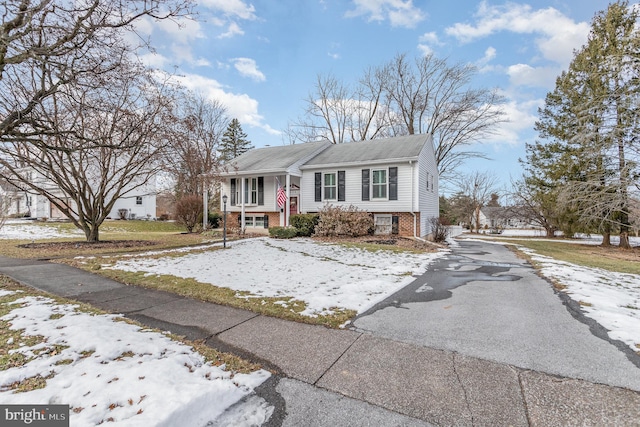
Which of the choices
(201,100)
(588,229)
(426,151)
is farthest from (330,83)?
(588,229)

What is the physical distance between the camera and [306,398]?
2.24 m

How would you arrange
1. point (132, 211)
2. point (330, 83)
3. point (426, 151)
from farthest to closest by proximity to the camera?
1. point (132, 211)
2. point (330, 83)
3. point (426, 151)

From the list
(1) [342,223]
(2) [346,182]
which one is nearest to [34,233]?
(1) [342,223]

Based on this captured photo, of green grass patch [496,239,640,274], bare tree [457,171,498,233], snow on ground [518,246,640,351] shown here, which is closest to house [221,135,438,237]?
green grass patch [496,239,640,274]

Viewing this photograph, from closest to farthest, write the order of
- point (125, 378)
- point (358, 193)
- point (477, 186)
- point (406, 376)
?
1. point (125, 378)
2. point (406, 376)
3. point (358, 193)
4. point (477, 186)

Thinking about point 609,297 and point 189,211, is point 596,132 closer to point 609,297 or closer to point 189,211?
point 609,297

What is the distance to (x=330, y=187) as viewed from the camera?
640 inches

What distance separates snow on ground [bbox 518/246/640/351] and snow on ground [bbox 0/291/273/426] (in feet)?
13.8

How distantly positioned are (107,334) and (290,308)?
2.17 metres

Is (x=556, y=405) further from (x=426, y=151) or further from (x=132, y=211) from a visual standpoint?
(x=132, y=211)

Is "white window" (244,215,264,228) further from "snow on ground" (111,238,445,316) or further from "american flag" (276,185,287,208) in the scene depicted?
"snow on ground" (111,238,445,316)

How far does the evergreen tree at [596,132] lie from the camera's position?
11.5m

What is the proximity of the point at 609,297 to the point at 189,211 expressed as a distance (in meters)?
18.6

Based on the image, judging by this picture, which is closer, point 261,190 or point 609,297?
point 609,297
